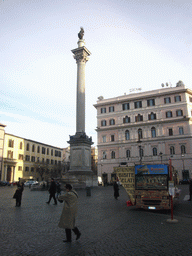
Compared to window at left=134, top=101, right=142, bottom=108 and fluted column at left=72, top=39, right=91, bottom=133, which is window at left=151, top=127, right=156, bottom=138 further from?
fluted column at left=72, top=39, right=91, bottom=133

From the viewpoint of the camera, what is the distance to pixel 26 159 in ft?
222

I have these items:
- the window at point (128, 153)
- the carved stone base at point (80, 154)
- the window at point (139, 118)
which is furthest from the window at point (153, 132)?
the carved stone base at point (80, 154)

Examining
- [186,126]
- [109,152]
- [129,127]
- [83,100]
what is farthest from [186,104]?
[83,100]

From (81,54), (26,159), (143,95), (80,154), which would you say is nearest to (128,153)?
(143,95)

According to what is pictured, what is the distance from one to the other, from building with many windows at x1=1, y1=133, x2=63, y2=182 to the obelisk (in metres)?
34.3

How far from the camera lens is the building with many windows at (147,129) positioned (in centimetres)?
5107

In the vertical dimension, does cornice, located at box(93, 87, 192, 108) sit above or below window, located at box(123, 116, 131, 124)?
above

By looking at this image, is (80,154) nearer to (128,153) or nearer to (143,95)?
(128,153)

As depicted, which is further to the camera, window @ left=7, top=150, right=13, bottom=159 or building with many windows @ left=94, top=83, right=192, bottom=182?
window @ left=7, top=150, right=13, bottom=159

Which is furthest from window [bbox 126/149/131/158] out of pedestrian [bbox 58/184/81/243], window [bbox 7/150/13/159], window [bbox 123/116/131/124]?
pedestrian [bbox 58/184/81/243]

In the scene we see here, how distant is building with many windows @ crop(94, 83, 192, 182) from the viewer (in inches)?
2011

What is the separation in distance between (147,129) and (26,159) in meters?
37.1

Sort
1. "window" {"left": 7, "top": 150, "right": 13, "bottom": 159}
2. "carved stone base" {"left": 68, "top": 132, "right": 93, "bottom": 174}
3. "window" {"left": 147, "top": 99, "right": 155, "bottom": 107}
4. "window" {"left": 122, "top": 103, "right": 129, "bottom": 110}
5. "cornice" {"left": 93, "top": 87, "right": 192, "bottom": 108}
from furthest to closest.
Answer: "window" {"left": 7, "top": 150, "right": 13, "bottom": 159}, "window" {"left": 122, "top": 103, "right": 129, "bottom": 110}, "window" {"left": 147, "top": 99, "right": 155, "bottom": 107}, "cornice" {"left": 93, "top": 87, "right": 192, "bottom": 108}, "carved stone base" {"left": 68, "top": 132, "right": 93, "bottom": 174}

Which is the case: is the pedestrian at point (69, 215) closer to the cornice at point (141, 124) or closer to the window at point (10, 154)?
the cornice at point (141, 124)
